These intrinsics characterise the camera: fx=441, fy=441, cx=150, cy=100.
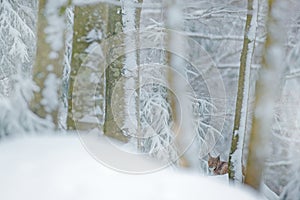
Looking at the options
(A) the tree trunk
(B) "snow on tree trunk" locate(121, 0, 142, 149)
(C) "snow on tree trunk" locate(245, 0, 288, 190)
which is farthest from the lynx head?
(A) the tree trunk

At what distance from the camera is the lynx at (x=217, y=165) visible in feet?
13.4

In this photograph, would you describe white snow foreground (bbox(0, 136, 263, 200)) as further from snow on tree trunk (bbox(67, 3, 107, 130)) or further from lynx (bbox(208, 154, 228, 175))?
lynx (bbox(208, 154, 228, 175))

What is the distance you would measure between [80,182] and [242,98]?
5.39 ft

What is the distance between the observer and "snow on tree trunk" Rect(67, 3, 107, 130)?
273 centimetres

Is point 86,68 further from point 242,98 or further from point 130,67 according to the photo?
point 242,98

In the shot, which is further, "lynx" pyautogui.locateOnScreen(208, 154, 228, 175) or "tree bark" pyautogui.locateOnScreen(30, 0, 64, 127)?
"lynx" pyautogui.locateOnScreen(208, 154, 228, 175)

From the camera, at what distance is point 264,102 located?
296 cm

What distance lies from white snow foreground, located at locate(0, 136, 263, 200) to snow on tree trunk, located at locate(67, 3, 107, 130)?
1.56ft

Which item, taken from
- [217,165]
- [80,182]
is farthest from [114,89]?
[217,165]

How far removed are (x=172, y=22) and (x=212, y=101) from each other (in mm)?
1047

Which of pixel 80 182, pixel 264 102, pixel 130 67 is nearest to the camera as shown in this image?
pixel 80 182

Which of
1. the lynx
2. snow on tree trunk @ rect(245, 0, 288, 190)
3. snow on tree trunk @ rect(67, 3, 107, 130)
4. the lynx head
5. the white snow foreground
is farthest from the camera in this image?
the lynx head

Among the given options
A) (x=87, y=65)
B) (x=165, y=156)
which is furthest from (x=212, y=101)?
(x=87, y=65)

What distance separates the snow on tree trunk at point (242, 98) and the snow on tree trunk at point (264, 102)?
171 mm
